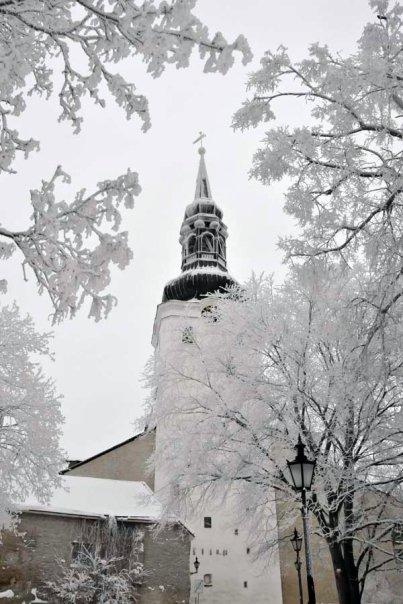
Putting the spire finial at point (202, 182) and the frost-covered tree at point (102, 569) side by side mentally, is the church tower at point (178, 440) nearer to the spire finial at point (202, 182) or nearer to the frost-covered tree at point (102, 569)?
the spire finial at point (202, 182)

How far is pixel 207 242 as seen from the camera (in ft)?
109

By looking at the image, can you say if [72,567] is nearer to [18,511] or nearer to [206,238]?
[18,511]

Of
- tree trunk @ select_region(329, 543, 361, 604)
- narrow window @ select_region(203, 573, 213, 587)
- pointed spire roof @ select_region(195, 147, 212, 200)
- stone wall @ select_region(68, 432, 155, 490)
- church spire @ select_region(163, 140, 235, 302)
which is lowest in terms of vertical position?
narrow window @ select_region(203, 573, 213, 587)

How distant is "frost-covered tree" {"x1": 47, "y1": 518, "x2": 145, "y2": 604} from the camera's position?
57.7ft

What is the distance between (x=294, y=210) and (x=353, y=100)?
1.69 m

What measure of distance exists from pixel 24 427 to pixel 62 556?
5.11 meters

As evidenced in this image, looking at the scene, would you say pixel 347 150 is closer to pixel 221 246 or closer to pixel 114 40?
pixel 114 40

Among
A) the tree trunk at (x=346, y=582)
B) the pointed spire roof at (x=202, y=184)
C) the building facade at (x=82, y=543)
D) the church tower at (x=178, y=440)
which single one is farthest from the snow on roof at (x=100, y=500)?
the pointed spire roof at (x=202, y=184)

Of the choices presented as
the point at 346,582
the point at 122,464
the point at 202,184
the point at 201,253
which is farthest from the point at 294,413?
the point at 202,184

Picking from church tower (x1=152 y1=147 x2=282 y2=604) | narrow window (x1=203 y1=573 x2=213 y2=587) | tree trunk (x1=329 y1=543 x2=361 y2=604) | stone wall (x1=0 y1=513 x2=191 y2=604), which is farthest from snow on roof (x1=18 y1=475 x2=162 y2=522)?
tree trunk (x1=329 y1=543 x2=361 y2=604)

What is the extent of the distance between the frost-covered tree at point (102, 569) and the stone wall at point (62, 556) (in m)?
0.32

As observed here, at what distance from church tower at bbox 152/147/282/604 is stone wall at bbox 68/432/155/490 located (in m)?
1.25

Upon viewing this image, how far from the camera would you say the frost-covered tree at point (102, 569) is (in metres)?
17.6

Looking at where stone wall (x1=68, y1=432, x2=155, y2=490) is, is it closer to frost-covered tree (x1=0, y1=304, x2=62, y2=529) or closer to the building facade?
the building facade
